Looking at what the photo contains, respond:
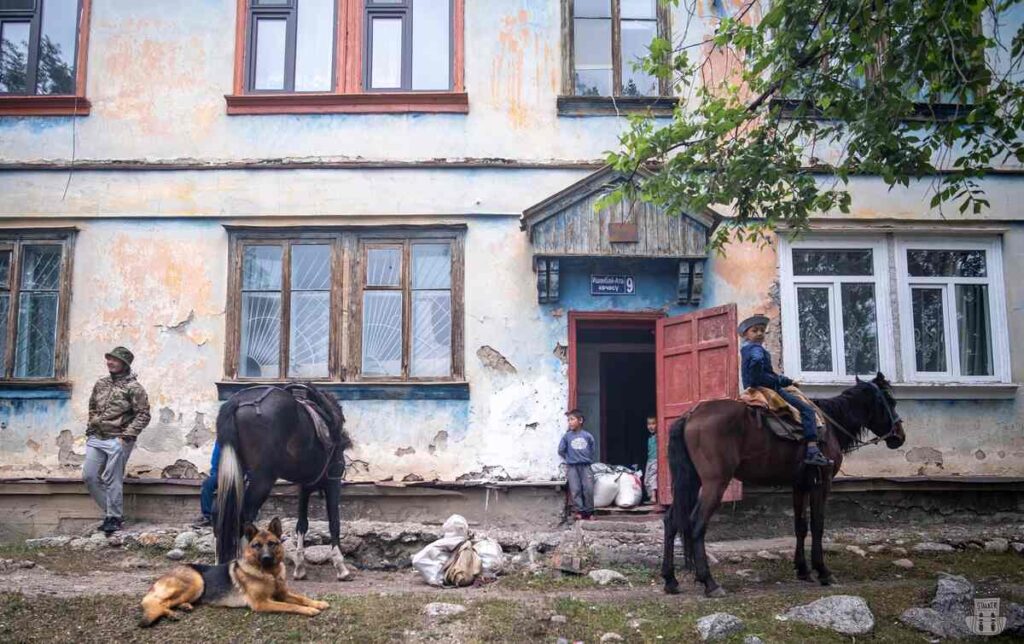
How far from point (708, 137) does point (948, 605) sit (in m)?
4.31

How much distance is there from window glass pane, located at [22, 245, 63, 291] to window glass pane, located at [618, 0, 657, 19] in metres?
7.68

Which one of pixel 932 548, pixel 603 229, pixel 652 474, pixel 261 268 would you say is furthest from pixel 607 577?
pixel 261 268

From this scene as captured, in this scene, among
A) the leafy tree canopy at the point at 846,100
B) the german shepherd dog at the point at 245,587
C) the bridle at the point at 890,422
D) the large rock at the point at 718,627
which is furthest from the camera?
the bridle at the point at 890,422

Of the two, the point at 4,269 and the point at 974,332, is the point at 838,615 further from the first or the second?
the point at 4,269

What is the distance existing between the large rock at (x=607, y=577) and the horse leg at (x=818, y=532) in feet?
5.62

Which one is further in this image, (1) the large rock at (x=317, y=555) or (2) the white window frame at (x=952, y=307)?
(2) the white window frame at (x=952, y=307)

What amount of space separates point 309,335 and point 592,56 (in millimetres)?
5001

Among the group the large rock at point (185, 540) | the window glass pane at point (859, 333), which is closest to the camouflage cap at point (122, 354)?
the large rock at point (185, 540)

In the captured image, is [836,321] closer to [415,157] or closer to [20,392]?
[415,157]

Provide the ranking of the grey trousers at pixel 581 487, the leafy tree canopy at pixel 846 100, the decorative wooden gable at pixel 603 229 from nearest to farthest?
the leafy tree canopy at pixel 846 100 → the grey trousers at pixel 581 487 → the decorative wooden gable at pixel 603 229

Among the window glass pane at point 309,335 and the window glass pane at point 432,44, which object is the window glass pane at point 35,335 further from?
the window glass pane at point 432,44

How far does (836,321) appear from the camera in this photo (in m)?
11.1

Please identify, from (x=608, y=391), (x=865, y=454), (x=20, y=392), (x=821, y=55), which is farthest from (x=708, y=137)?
(x=20, y=392)

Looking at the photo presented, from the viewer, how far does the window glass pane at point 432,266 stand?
11031 mm
